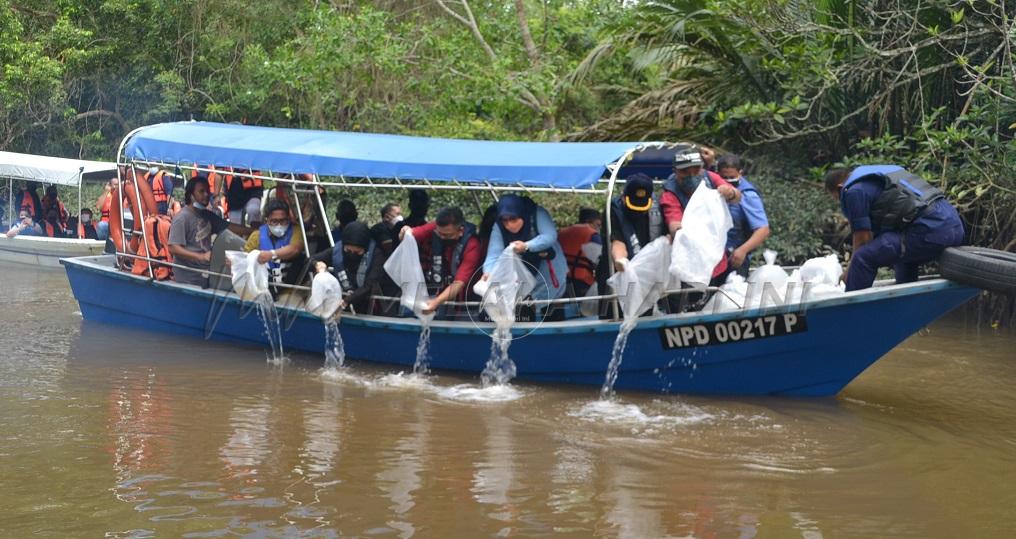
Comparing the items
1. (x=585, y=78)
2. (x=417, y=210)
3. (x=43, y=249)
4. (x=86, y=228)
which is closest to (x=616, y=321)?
(x=417, y=210)

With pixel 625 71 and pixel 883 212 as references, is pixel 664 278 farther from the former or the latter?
pixel 625 71

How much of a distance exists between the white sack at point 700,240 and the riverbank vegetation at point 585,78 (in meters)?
3.86

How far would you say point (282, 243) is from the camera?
1028 cm

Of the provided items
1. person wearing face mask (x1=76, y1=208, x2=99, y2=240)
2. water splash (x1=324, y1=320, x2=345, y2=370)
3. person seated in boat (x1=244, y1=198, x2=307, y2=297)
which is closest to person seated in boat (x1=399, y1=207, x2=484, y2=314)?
water splash (x1=324, y1=320, x2=345, y2=370)

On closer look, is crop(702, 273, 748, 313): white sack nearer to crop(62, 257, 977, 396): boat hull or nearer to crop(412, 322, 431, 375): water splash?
crop(62, 257, 977, 396): boat hull

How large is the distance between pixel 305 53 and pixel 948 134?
10.6 m

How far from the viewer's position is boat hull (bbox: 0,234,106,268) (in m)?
17.0

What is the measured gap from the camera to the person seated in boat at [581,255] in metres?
9.38

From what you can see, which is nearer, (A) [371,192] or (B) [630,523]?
(B) [630,523]

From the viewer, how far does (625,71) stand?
17516 millimetres

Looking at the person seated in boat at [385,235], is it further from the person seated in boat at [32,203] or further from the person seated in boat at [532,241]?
the person seated in boat at [32,203]

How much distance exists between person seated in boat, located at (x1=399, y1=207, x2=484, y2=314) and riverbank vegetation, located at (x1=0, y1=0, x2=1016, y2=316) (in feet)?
14.6

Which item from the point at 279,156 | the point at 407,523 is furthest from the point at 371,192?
the point at 407,523

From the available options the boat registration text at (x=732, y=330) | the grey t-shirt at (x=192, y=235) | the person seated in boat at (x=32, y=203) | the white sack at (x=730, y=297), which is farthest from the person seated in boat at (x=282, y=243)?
the person seated in boat at (x=32, y=203)
